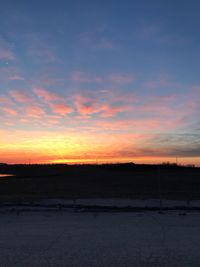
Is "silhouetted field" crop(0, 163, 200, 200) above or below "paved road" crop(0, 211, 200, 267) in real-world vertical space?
above

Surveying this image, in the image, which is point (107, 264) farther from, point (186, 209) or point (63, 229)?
point (186, 209)

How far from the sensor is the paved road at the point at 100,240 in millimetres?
8219

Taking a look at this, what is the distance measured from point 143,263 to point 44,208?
10.4 m

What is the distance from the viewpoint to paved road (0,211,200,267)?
8.22 m

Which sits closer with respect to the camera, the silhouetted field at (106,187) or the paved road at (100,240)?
Answer: the paved road at (100,240)

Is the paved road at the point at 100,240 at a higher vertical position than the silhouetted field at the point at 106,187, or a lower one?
lower

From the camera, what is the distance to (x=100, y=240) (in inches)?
402

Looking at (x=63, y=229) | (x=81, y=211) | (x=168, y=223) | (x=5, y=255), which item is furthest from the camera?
(x=81, y=211)

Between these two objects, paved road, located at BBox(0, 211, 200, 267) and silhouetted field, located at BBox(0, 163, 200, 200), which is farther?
silhouetted field, located at BBox(0, 163, 200, 200)

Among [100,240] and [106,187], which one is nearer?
[100,240]

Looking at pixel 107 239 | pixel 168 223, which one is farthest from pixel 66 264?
pixel 168 223

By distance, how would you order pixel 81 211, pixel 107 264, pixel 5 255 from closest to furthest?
1. pixel 107 264
2. pixel 5 255
3. pixel 81 211

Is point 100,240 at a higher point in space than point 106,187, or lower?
lower

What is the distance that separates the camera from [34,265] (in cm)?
793
